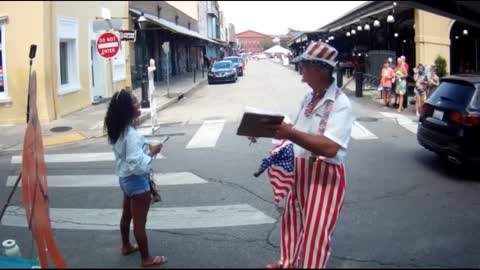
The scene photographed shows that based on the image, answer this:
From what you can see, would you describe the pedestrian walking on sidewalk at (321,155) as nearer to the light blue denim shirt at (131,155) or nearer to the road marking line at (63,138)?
the light blue denim shirt at (131,155)

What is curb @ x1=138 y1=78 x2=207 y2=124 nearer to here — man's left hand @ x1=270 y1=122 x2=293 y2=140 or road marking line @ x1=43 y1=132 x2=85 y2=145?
road marking line @ x1=43 y1=132 x2=85 y2=145

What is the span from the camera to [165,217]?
646cm

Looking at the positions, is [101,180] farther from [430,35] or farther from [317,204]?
[430,35]

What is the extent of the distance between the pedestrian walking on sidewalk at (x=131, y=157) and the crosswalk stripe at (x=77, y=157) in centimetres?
586

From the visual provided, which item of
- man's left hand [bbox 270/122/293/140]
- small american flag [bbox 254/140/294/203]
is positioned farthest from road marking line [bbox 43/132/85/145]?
man's left hand [bbox 270/122/293/140]

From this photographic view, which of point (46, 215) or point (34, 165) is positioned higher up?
point (34, 165)

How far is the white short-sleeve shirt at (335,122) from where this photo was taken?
11.4 feet

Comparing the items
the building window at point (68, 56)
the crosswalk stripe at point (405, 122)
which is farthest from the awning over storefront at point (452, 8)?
the building window at point (68, 56)

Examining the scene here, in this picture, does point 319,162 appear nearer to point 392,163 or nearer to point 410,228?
point 410,228

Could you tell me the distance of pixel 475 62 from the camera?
27328 millimetres

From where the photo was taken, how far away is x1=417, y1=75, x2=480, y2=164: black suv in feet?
26.1

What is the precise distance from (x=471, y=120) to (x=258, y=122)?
226 inches

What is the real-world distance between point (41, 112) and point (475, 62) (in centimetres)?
2112

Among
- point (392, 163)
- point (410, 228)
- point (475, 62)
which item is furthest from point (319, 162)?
point (475, 62)
